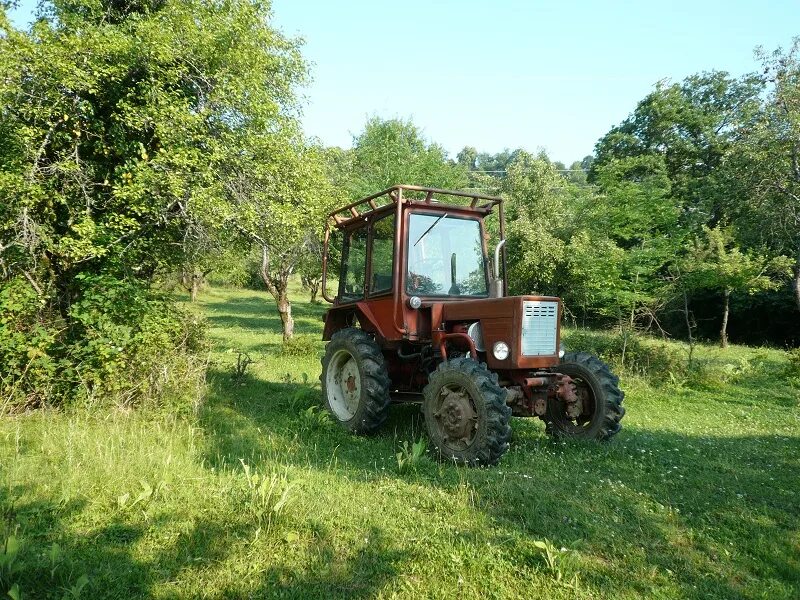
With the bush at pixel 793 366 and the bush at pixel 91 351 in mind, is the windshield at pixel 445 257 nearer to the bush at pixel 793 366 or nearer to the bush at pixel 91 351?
the bush at pixel 91 351

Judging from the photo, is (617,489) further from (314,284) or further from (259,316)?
(314,284)

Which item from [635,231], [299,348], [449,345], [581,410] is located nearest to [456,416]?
[449,345]

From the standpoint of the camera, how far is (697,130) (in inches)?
1192

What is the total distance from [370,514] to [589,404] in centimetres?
311

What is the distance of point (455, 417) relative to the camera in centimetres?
527

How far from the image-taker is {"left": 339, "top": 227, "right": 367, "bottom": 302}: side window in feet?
23.6

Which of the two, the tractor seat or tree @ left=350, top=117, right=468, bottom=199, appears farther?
tree @ left=350, top=117, right=468, bottom=199

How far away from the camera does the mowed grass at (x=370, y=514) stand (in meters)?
3.19

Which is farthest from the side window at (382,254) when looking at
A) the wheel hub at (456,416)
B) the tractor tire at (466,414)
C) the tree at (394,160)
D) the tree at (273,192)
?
the tree at (394,160)

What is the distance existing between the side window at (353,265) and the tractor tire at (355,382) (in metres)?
0.58

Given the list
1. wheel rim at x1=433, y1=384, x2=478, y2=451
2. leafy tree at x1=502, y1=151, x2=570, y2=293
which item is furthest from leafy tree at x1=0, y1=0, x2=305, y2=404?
leafy tree at x1=502, y1=151, x2=570, y2=293

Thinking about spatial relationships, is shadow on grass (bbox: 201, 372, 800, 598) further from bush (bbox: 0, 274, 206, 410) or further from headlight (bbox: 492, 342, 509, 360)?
headlight (bbox: 492, 342, 509, 360)

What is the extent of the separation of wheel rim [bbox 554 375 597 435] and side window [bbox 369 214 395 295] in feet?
7.63

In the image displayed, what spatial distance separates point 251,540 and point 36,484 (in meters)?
2.04
